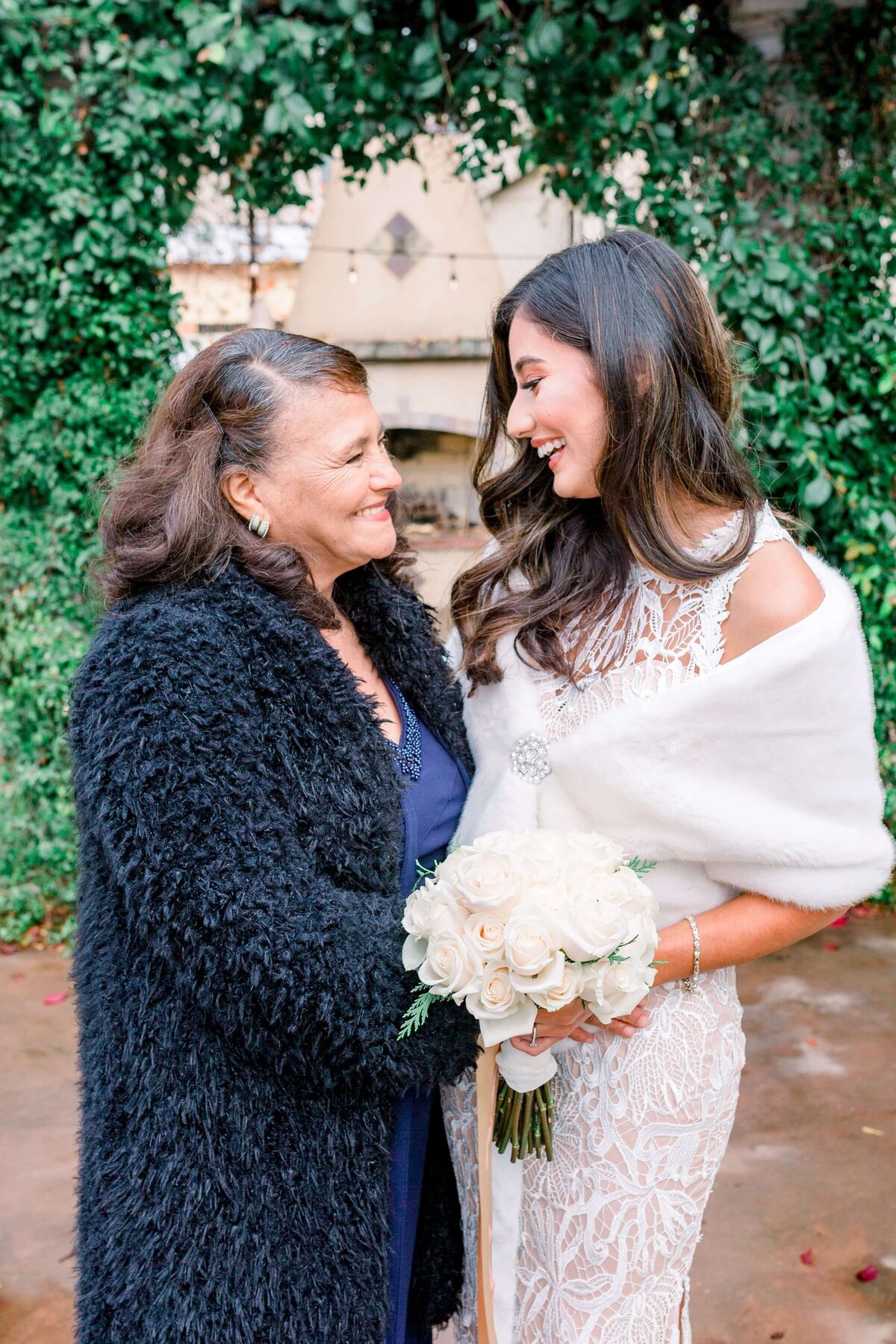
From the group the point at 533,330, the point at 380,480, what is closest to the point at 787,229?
the point at 533,330

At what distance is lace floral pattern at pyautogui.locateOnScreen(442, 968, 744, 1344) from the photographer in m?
1.87

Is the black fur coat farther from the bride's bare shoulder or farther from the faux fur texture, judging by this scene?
the bride's bare shoulder

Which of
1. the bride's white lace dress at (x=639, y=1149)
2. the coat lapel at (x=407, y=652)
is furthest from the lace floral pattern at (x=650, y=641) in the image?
the coat lapel at (x=407, y=652)

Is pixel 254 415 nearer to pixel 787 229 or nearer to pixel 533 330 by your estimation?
pixel 533 330

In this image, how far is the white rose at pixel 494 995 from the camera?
4.99 ft

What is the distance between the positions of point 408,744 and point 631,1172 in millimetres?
829

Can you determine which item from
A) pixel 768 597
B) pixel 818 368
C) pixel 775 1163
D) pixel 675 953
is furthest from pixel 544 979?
pixel 818 368

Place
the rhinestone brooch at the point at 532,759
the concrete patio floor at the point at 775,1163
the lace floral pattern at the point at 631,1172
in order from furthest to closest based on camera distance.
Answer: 1. the concrete patio floor at the point at 775,1163
2. the rhinestone brooch at the point at 532,759
3. the lace floral pattern at the point at 631,1172

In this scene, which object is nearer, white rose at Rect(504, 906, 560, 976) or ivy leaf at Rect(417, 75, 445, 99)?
white rose at Rect(504, 906, 560, 976)

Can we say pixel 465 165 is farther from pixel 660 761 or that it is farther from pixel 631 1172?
pixel 631 1172

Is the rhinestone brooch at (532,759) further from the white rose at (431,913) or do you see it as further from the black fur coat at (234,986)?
the white rose at (431,913)

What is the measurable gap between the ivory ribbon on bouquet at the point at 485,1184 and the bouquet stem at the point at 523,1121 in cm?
2

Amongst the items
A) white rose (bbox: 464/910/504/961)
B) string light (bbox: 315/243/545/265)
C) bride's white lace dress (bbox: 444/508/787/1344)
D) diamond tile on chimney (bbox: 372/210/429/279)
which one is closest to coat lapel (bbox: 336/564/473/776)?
bride's white lace dress (bbox: 444/508/787/1344)

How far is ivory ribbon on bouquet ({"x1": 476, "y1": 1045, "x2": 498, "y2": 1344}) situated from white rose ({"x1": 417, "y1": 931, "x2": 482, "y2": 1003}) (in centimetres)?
29
